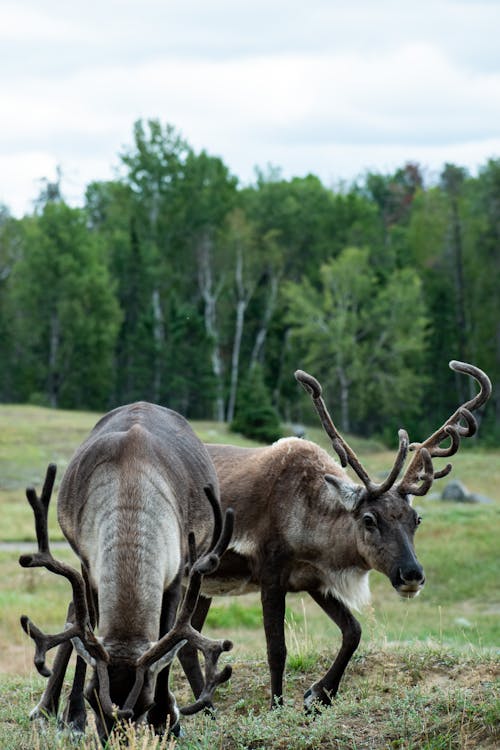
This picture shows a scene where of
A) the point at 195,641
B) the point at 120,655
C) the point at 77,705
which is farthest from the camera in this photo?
the point at 77,705

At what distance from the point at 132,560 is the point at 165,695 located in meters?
0.98

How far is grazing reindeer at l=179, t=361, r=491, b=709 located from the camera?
8.45 meters

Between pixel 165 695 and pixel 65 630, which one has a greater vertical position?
pixel 65 630

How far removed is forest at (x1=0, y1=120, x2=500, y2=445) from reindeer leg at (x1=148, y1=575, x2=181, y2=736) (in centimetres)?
5234

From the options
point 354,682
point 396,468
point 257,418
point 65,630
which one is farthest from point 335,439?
point 257,418

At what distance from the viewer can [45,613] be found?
16938 mm

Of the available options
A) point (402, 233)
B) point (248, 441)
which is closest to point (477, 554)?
point (248, 441)

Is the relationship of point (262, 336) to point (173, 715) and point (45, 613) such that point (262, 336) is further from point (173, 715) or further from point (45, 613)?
point (173, 715)

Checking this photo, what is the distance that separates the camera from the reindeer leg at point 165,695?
262 inches

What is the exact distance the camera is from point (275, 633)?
29.1 ft

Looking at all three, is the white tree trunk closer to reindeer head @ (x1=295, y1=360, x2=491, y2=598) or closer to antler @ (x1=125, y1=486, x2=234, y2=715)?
reindeer head @ (x1=295, y1=360, x2=491, y2=598)

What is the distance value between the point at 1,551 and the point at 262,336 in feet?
138

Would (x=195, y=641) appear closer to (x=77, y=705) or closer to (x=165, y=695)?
(x=165, y=695)

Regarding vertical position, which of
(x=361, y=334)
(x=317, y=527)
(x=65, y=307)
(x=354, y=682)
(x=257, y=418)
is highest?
(x=65, y=307)
